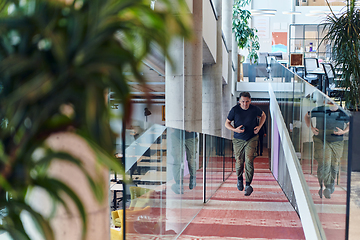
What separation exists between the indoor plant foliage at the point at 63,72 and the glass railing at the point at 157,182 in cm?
68

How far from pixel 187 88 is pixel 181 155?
2.21 meters

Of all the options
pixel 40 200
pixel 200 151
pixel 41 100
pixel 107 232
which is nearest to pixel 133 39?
pixel 41 100

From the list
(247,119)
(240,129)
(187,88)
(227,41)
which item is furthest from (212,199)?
(227,41)

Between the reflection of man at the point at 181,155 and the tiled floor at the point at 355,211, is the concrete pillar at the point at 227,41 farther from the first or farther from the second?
the reflection of man at the point at 181,155

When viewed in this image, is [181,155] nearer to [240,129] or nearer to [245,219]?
[245,219]

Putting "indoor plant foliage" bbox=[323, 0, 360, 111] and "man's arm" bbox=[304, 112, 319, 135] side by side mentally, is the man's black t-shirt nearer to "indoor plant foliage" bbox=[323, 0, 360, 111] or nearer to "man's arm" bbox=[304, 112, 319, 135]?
"indoor plant foliage" bbox=[323, 0, 360, 111]

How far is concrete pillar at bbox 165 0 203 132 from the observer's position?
521cm

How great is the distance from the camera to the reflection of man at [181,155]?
3070 mm

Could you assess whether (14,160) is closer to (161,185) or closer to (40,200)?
(40,200)

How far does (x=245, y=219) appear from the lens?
3.98 m

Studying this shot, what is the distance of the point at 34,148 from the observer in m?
0.52

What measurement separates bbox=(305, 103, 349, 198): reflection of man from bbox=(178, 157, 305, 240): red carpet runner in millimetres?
944

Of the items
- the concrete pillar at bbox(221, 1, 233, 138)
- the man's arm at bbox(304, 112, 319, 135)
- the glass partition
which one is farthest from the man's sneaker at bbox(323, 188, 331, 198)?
the concrete pillar at bbox(221, 1, 233, 138)

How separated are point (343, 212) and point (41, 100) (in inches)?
89.4
